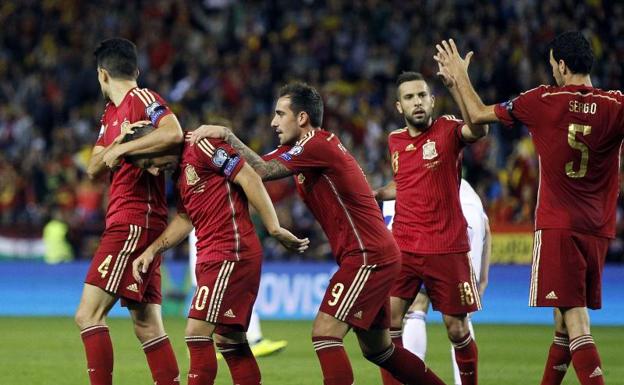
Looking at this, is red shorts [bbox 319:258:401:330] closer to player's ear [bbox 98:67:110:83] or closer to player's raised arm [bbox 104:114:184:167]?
player's raised arm [bbox 104:114:184:167]

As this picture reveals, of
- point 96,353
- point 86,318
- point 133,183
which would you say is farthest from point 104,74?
point 96,353

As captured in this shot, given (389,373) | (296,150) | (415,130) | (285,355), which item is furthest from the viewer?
(285,355)

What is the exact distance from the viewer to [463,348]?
26.6ft

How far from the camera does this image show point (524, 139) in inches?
694

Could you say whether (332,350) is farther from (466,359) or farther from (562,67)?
(562,67)

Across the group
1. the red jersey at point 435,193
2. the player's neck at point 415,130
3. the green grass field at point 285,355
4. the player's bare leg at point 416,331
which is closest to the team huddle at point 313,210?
the red jersey at point 435,193

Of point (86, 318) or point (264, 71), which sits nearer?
point (86, 318)

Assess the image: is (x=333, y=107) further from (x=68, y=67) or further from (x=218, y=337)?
(x=218, y=337)

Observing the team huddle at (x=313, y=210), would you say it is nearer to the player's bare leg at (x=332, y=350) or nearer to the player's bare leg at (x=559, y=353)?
the player's bare leg at (x=332, y=350)

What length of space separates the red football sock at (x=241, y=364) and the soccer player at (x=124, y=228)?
1.99 ft

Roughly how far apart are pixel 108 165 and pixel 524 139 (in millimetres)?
11168

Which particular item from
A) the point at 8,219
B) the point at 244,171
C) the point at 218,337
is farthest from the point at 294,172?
the point at 8,219

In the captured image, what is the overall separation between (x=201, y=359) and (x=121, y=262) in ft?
2.90

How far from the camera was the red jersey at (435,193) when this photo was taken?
322 inches
